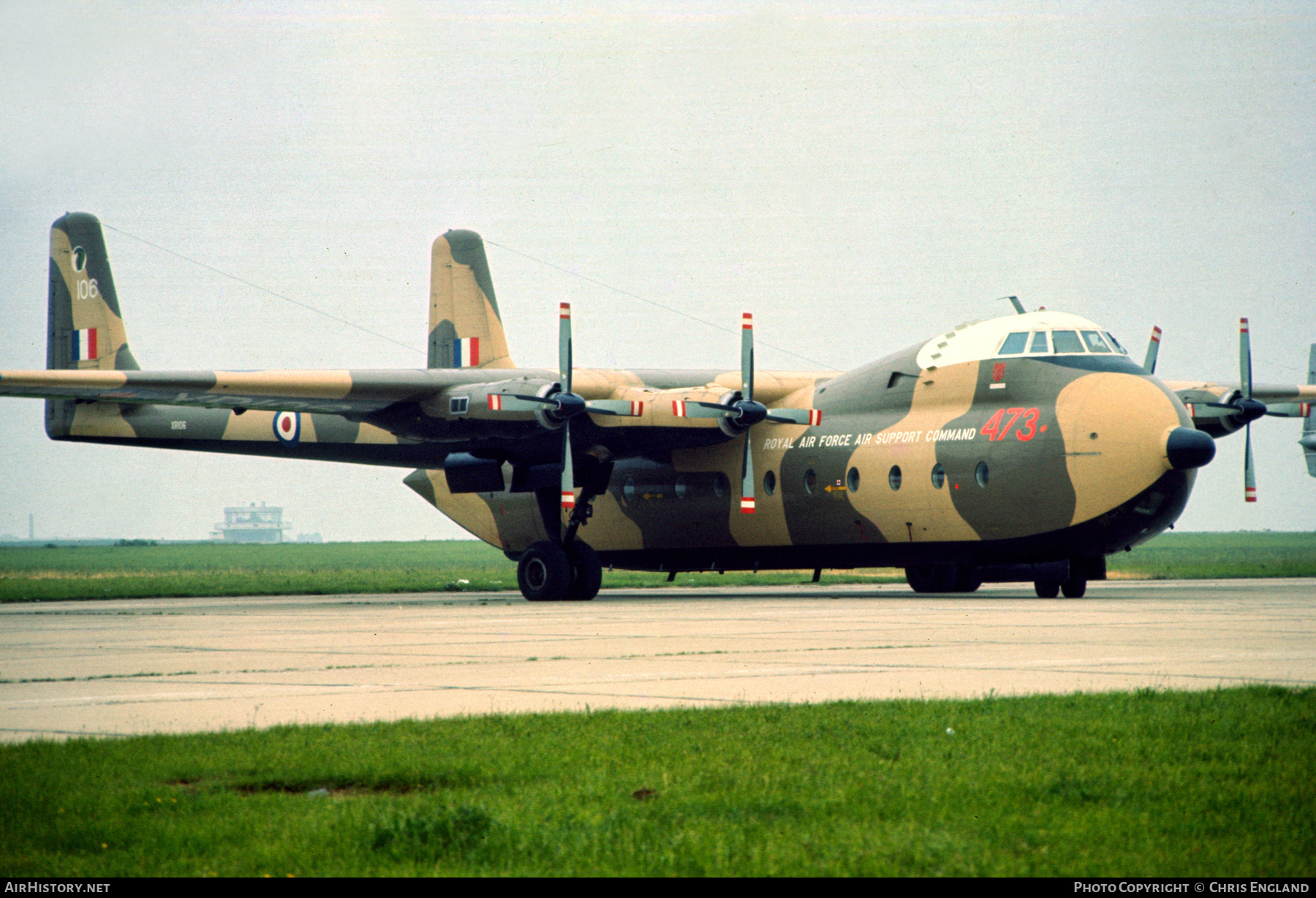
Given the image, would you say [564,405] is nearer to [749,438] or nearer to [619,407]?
[619,407]

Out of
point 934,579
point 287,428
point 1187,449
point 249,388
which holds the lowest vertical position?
point 934,579

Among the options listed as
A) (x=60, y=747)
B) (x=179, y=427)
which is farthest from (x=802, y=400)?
(x=60, y=747)

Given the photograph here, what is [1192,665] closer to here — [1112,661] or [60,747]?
[1112,661]

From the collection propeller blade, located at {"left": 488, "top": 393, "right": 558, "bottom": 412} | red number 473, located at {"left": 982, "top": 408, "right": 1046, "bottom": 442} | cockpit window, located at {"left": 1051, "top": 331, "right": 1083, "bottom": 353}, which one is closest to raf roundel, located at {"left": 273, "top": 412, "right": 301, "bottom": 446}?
propeller blade, located at {"left": 488, "top": 393, "right": 558, "bottom": 412}

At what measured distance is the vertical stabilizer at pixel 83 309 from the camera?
28328 mm

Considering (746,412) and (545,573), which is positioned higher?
(746,412)

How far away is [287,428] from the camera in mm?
28250

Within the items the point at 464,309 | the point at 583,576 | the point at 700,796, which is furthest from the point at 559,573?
the point at 700,796

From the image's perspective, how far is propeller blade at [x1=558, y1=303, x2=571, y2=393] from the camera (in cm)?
2408

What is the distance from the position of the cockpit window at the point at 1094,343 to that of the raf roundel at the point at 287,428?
1647 cm

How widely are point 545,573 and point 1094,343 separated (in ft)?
37.6

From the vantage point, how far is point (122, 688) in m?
10.3

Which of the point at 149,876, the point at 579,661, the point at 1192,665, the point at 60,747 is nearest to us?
the point at 149,876

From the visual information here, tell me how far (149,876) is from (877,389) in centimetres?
2107
